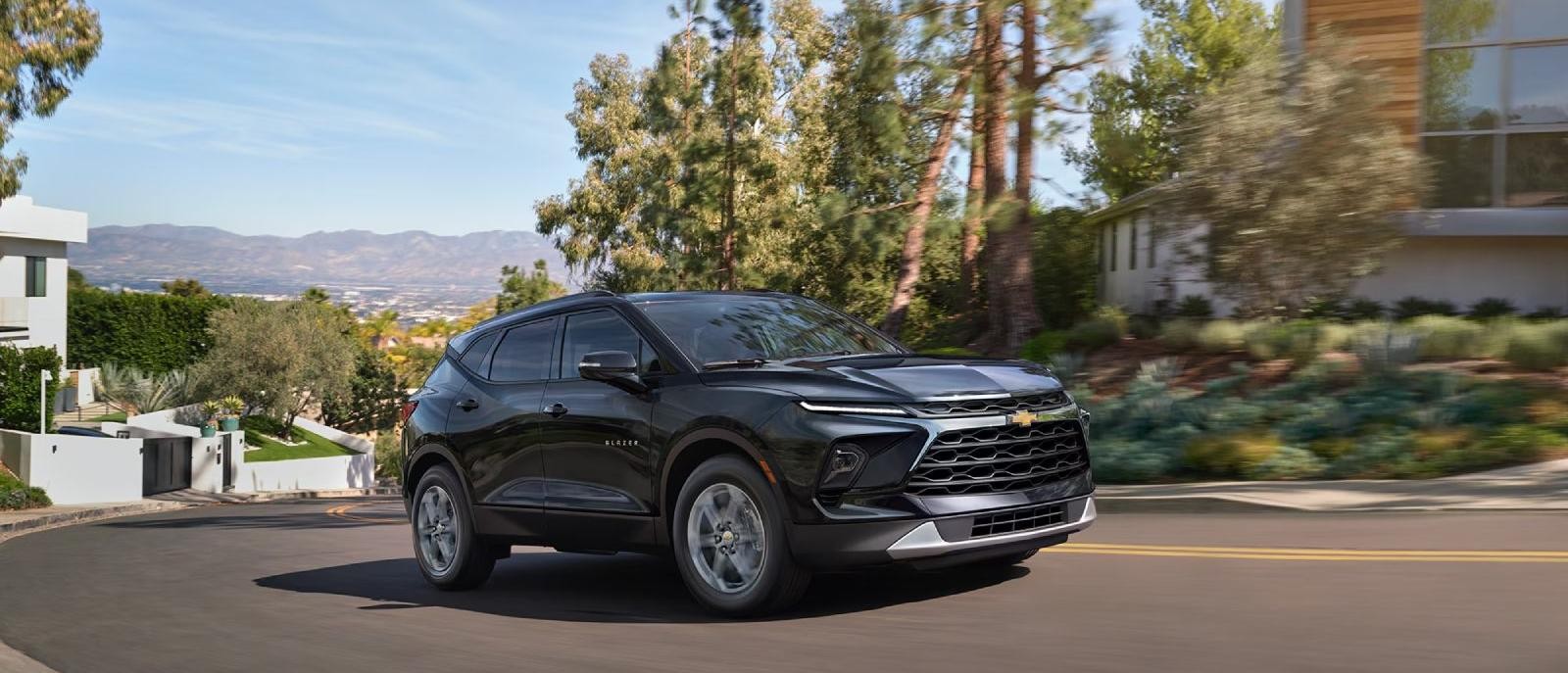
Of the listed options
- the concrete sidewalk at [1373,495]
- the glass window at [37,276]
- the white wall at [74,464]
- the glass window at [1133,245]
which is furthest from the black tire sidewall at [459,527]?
the glass window at [37,276]

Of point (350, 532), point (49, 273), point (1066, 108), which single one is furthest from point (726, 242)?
point (49, 273)

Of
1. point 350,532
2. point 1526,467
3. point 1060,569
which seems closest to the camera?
point 1060,569

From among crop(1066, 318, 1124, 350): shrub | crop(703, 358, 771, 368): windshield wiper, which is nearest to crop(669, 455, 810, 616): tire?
crop(703, 358, 771, 368): windshield wiper

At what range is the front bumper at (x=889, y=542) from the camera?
22.6 ft

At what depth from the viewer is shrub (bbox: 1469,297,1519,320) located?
2323 centimetres

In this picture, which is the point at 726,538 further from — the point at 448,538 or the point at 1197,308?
the point at 1197,308

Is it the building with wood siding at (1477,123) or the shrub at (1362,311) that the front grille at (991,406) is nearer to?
the shrub at (1362,311)

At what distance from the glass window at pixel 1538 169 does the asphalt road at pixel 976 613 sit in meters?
15.8

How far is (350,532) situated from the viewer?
1650 cm

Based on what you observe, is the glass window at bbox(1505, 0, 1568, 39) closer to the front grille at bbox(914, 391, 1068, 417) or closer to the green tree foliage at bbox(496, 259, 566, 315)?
the front grille at bbox(914, 391, 1068, 417)

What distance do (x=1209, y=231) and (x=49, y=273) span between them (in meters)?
52.0

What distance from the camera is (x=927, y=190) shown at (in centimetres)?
2466

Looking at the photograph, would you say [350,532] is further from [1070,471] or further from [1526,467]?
[1526,467]

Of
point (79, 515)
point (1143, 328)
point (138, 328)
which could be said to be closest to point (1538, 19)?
point (1143, 328)
